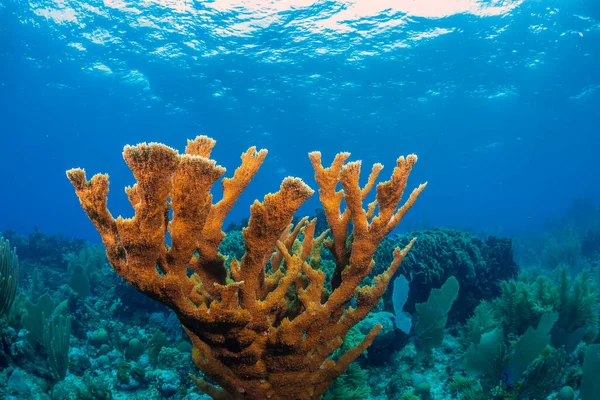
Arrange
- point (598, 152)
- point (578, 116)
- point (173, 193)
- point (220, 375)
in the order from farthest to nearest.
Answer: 1. point (598, 152)
2. point (578, 116)
3. point (220, 375)
4. point (173, 193)

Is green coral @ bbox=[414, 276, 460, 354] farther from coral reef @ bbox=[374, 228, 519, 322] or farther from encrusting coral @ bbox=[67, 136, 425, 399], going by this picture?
encrusting coral @ bbox=[67, 136, 425, 399]

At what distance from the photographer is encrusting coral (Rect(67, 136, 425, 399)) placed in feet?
5.56

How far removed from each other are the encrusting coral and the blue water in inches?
729

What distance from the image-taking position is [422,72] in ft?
85.4

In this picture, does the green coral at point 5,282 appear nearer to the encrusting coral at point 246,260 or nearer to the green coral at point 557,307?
the encrusting coral at point 246,260

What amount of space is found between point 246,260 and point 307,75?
26.1m

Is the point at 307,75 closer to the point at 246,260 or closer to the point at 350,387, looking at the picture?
the point at 350,387

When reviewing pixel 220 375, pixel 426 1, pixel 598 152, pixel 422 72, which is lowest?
pixel 220 375

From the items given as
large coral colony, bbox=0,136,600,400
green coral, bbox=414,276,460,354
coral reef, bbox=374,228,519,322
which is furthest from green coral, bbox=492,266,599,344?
green coral, bbox=414,276,460,354

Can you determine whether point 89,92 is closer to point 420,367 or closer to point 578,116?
point 420,367

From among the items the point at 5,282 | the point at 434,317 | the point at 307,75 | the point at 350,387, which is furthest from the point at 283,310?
the point at 307,75

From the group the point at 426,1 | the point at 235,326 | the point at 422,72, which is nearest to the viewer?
the point at 235,326

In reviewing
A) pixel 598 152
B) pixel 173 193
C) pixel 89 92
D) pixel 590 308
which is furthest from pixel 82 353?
pixel 598 152

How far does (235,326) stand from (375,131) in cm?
3924
